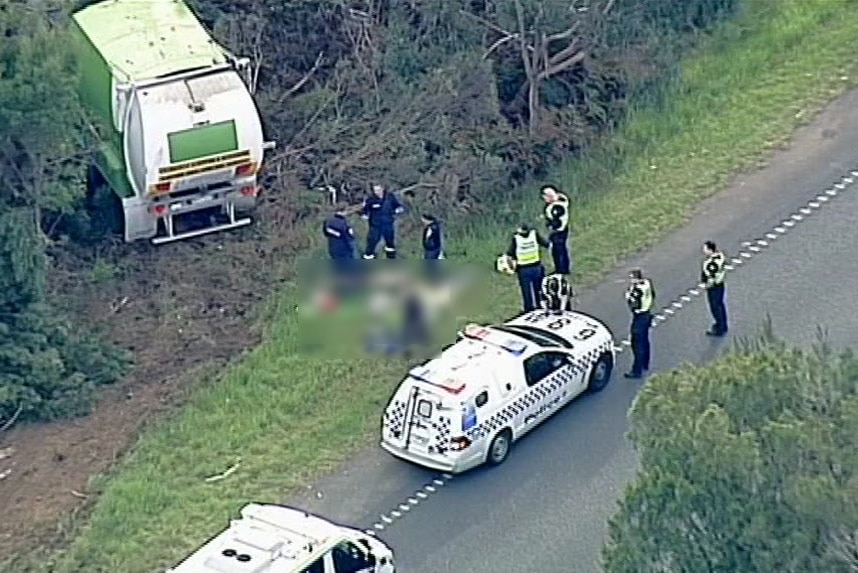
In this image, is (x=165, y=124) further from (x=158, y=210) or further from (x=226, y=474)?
(x=226, y=474)

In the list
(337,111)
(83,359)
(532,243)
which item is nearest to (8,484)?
(83,359)

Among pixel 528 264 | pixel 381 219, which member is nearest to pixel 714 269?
pixel 528 264

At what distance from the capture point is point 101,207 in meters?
26.1

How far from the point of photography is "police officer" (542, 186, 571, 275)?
24672 mm

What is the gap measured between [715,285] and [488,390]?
10.7 feet

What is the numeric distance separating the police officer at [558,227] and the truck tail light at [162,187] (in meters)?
4.30

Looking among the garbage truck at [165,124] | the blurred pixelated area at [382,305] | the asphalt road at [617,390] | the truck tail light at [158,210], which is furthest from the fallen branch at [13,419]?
the truck tail light at [158,210]

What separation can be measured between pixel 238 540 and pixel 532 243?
629 centimetres

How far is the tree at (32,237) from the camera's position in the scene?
2302cm

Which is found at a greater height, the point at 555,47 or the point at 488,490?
the point at 555,47

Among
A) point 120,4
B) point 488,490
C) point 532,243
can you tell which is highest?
point 120,4

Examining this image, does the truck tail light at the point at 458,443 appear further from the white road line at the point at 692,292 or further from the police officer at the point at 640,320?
the police officer at the point at 640,320

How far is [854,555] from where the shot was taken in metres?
15.0

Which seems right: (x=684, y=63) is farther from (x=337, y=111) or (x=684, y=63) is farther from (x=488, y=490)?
(x=488, y=490)
